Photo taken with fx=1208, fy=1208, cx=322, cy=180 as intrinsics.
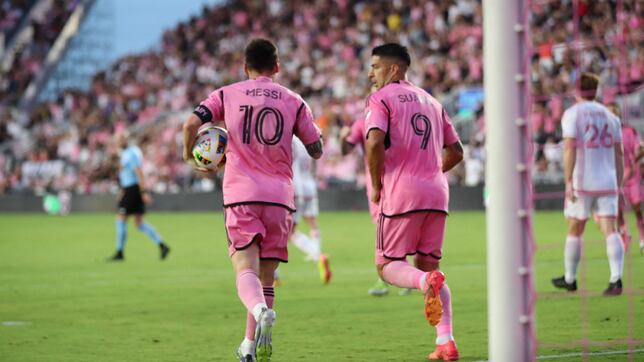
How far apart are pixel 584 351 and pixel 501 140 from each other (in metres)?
2.96

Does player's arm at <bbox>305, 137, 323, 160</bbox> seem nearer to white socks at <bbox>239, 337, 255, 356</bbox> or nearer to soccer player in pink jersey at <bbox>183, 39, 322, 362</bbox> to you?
soccer player in pink jersey at <bbox>183, 39, 322, 362</bbox>

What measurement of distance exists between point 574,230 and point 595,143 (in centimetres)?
90

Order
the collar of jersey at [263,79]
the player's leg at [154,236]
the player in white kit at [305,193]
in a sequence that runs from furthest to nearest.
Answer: the player's leg at [154,236] < the player in white kit at [305,193] < the collar of jersey at [263,79]

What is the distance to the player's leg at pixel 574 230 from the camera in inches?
464

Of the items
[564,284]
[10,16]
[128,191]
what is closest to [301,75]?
[10,16]

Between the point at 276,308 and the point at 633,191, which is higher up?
the point at 633,191

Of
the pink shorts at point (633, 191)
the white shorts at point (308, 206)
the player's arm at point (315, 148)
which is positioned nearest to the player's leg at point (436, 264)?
the player's arm at point (315, 148)

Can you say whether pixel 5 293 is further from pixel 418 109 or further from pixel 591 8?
pixel 591 8

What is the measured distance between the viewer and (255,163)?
789 centimetres

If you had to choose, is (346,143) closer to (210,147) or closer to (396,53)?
(396,53)

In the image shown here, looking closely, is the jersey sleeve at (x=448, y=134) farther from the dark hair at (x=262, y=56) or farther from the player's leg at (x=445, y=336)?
the dark hair at (x=262, y=56)

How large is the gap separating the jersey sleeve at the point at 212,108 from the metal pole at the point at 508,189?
7.80 feet

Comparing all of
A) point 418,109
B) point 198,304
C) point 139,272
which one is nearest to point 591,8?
point 139,272

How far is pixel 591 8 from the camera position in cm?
2552
